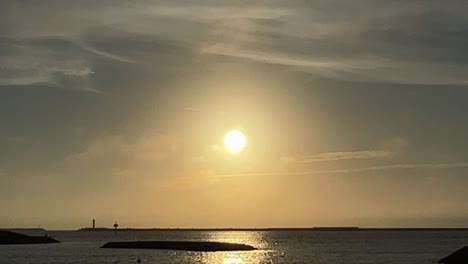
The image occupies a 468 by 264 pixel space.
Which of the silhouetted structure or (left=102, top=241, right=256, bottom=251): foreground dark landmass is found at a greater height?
(left=102, top=241, right=256, bottom=251): foreground dark landmass

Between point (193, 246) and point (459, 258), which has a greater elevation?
point (193, 246)

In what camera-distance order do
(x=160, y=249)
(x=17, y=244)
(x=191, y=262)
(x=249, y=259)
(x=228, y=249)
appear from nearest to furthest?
(x=191, y=262) < (x=249, y=259) < (x=228, y=249) < (x=160, y=249) < (x=17, y=244)

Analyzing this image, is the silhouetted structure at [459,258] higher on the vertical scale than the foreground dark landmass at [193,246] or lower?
lower

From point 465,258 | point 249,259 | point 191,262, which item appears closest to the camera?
point 465,258

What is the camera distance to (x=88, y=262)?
116 metres

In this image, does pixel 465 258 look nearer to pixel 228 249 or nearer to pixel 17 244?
pixel 228 249

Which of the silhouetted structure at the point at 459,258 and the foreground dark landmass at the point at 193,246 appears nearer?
the silhouetted structure at the point at 459,258

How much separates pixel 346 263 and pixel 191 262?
952 inches

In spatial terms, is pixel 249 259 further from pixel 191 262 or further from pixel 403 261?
pixel 403 261

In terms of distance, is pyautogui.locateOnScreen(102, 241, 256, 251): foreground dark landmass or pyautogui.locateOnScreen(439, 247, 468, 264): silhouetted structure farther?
pyautogui.locateOnScreen(102, 241, 256, 251): foreground dark landmass

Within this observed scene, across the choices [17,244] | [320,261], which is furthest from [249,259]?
[17,244]

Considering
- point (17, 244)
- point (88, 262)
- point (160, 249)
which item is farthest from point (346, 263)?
point (17, 244)

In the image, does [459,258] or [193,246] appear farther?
[193,246]

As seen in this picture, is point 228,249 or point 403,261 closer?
point 403,261
